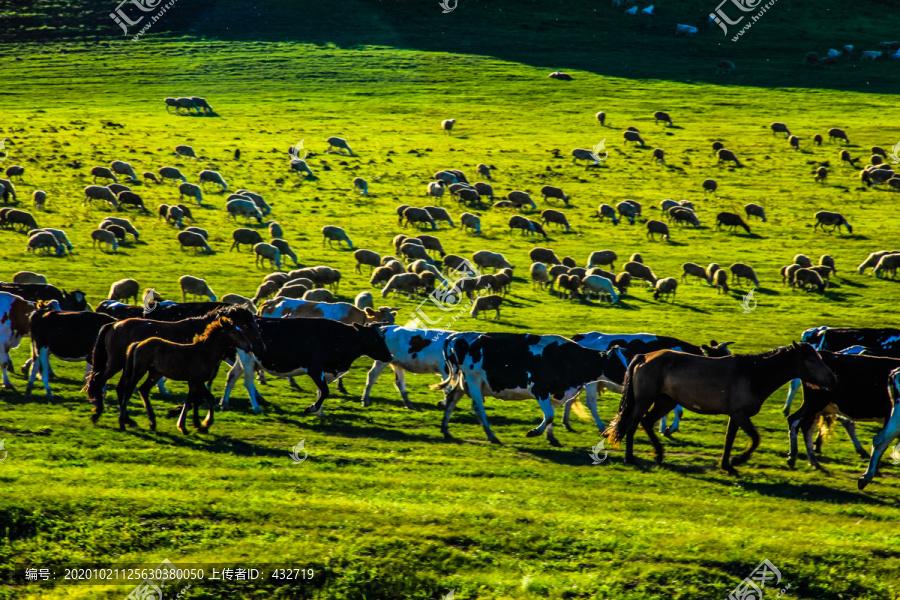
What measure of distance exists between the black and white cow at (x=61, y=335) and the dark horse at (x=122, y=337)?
109 centimetres

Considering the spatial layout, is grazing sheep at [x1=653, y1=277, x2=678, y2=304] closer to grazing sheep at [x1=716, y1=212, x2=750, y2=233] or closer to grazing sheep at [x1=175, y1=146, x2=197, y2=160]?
grazing sheep at [x1=716, y1=212, x2=750, y2=233]

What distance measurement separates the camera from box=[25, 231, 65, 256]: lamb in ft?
120

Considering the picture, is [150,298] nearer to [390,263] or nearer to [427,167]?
[390,263]

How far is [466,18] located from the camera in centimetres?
11294

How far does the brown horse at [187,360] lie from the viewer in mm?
16406

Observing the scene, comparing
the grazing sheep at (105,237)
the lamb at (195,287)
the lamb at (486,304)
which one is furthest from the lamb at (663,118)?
the lamb at (195,287)

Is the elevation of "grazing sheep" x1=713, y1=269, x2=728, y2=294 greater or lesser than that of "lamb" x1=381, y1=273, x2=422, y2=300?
greater

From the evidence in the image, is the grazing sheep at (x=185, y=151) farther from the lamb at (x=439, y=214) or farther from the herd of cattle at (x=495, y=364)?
the herd of cattle at (x=495, y=364)

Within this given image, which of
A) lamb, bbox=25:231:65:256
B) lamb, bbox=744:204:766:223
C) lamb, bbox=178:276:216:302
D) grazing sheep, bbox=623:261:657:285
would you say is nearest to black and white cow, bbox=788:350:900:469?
grazing sheep, bbox=623:261:657:285

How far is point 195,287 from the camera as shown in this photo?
31781mm

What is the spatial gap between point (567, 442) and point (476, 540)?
6.17m

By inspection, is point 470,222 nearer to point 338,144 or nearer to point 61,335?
point 338,144

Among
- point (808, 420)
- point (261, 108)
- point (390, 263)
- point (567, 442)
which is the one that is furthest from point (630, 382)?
point (261, 108)

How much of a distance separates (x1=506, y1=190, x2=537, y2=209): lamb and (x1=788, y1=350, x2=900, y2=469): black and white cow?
35179 mm
